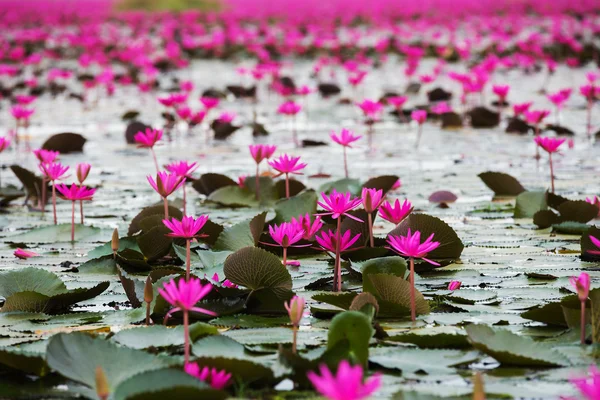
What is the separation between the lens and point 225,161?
15.7ft

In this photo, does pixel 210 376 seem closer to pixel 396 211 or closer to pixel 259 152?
pixel 396 211

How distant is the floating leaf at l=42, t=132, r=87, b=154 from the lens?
4.84 metres

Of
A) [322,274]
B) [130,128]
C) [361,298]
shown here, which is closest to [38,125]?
[130,128]

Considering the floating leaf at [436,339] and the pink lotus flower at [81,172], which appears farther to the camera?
the pink lotus flower at [81,172]

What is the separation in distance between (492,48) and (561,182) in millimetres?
7878

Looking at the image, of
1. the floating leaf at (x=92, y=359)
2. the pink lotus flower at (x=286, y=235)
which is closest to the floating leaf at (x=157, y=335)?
the floating leaf at (x=92, y=359)

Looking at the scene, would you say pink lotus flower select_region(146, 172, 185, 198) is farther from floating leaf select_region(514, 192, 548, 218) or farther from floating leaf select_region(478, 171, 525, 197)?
floating leaf select_region(478, 171, 525, 197)

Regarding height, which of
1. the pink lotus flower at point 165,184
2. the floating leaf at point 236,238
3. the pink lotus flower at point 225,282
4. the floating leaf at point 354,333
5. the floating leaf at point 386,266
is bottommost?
the floating leaf at point 354,333

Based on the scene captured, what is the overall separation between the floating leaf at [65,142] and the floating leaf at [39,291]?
9.05 ft

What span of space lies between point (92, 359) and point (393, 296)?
0.73m

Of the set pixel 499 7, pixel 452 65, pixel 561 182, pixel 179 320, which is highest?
pixel 499 7

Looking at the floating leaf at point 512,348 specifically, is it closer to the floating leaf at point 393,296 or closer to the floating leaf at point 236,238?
the floating leaf at point 393,296

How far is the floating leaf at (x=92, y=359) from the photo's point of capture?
61.7 inches

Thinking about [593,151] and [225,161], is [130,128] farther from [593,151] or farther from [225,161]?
[593,151]
